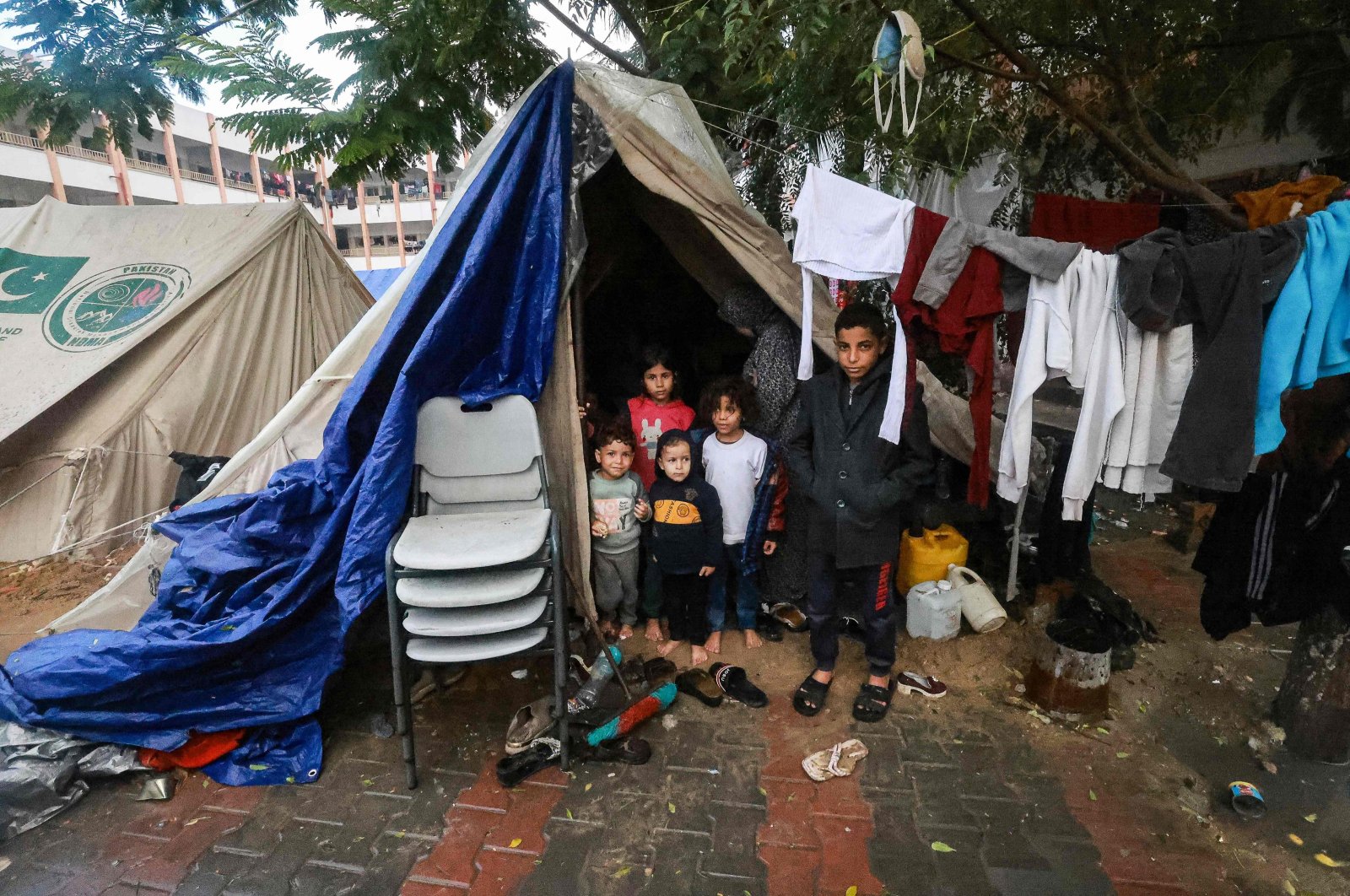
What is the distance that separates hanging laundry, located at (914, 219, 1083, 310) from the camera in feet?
7.75

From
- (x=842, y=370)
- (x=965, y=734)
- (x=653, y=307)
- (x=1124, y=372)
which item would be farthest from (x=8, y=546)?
(x=1124, y=372)

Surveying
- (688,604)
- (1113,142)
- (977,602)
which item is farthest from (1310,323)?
(688,604)

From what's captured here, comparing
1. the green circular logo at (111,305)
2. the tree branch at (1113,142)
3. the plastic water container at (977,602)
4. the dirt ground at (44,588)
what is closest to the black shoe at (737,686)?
the plastic water container at (977,602)

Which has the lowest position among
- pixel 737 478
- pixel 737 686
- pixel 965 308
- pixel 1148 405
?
pixel 737 686

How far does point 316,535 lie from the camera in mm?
2844

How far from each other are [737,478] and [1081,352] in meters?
1.56

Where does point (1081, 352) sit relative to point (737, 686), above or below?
above

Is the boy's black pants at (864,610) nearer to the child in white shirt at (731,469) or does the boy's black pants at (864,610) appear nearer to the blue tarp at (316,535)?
the child in white shirt at (731,469)

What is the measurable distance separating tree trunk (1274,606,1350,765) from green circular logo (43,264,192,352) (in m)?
6.87

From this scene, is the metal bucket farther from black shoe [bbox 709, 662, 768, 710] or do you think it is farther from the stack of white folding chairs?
the stack of white folding chairs

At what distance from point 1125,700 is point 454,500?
313 centimetres

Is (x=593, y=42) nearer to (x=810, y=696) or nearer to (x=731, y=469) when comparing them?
(x=731, y=469)

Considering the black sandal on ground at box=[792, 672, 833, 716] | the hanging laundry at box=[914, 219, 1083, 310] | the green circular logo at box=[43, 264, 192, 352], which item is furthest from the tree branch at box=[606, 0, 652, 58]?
the black sandal on ground at box=[792, 672, 833, 716]

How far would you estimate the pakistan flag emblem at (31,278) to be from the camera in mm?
4914
